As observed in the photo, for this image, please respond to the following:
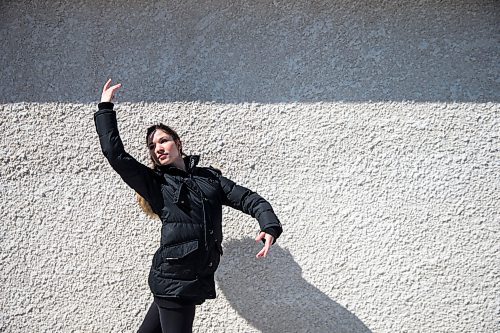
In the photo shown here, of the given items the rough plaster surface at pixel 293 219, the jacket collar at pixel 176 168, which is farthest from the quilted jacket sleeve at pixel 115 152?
the rough plaster surface at pixel 293 219

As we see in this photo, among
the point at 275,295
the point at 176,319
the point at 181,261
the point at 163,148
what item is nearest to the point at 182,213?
the point at 181,261

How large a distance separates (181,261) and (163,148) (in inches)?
23.2

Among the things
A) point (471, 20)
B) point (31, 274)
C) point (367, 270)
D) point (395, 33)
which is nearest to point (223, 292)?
point (367, 270)

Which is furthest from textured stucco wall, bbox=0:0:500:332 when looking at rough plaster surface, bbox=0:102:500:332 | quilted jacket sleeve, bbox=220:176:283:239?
quilted jacket sleeve, bbox=220:176:283:239

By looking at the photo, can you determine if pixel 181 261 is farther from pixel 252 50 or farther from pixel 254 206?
pixel 252 50

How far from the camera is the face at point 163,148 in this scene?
2.53m

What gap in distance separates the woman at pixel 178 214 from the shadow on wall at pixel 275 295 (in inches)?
29.5

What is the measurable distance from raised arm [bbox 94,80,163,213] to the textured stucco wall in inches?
33.1

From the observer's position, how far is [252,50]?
10.5 ft

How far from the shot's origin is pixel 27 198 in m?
3.26

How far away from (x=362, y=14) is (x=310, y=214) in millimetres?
1342

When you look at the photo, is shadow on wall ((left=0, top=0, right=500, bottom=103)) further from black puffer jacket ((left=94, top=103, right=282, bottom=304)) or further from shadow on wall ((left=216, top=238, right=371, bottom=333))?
shadow on wall ((left=216, top=238, right=371, bottom=333))

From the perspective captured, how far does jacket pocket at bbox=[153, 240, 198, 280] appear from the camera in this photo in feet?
7.68

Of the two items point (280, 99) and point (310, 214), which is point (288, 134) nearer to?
point (280, 99)
